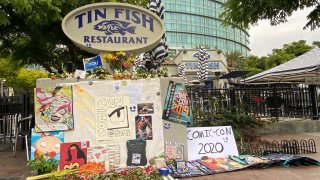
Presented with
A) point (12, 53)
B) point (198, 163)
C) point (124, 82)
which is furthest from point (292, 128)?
point (12, 53)

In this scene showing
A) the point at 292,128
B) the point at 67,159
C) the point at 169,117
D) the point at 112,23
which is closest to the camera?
the point at 67,159

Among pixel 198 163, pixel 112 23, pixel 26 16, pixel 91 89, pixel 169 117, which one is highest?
pixel 26 16

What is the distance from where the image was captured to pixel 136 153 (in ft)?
20.6

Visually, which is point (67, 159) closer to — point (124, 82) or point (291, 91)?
point (124, 82)

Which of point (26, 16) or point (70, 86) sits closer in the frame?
point (70, 86)

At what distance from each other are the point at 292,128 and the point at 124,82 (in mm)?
8143

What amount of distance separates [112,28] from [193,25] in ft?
226

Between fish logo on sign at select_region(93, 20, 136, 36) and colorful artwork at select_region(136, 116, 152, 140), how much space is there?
6.56 ft

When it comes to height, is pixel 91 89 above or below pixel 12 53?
below

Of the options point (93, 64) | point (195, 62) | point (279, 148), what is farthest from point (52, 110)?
point (195, 62)

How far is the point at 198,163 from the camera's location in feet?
21.6

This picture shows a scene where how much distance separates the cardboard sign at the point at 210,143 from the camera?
696 cm

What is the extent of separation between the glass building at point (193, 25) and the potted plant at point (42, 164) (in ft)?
212

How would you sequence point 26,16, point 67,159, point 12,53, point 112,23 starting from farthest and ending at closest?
point 12,53 → point 26,16 → point 112,23 → point 67,159
